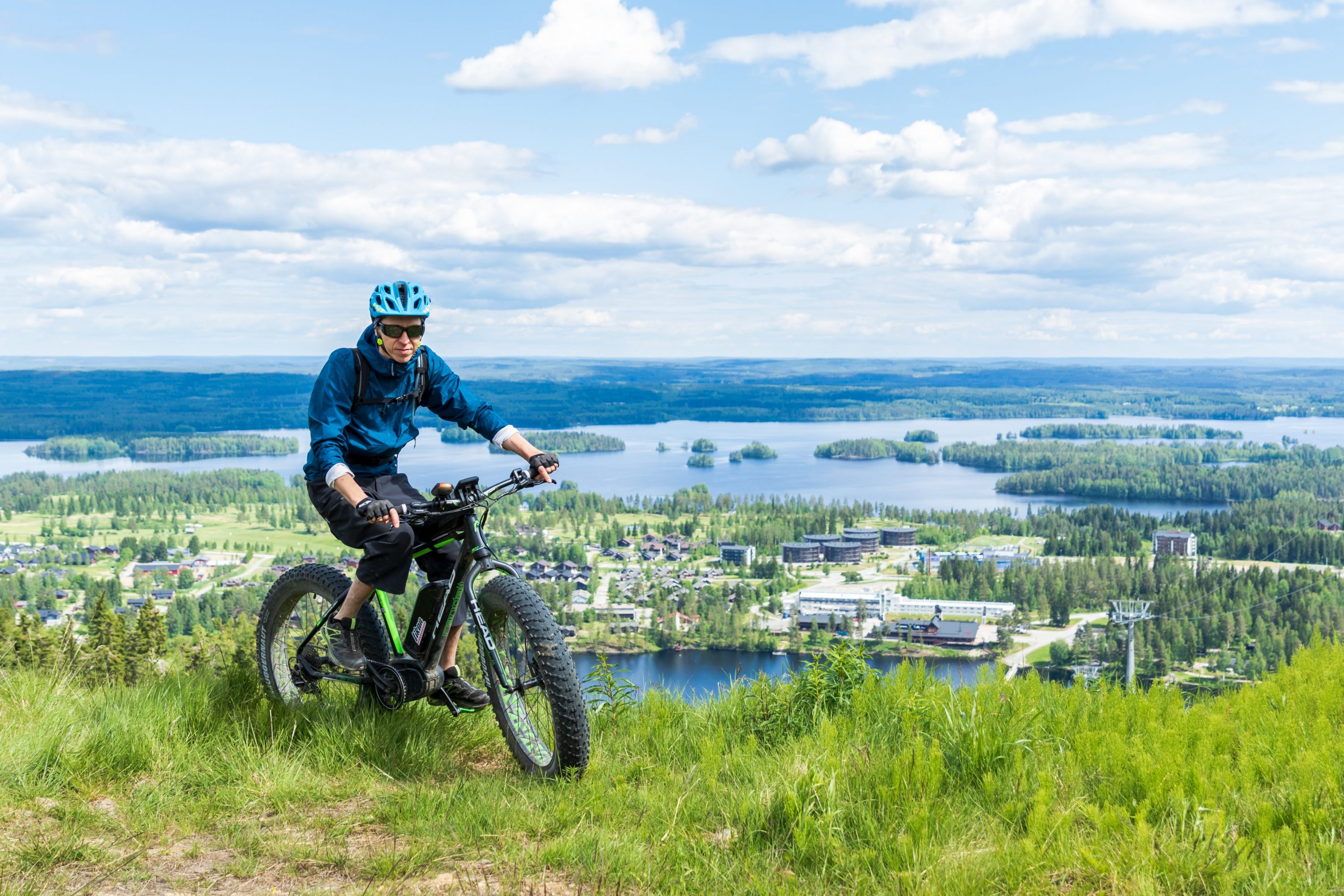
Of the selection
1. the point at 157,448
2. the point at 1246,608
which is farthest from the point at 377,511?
the point at 157,448

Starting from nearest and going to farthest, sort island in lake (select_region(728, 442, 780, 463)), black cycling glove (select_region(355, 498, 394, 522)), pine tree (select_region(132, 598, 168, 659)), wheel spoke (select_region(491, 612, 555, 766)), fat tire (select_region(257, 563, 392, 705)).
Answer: black cycling glove (select_region(355, 498, 394, 522)) < wheel spoke (select_region(491, 612, 555, 766)) < fat tire (select_region(257, 563, 392, 705)) < pine tree (select_region(132, 598, 168, 659)) < island in lake (select_region(728, 442, 780, 463))

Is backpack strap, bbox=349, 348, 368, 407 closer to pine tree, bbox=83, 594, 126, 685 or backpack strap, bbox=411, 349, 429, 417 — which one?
backpack strap, bbox=411, 349, 429, 417

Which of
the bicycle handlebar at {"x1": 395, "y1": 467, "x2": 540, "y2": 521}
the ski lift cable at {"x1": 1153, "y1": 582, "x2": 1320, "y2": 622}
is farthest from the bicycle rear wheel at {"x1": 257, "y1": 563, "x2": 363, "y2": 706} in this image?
the ski lift cable at {"x1": 1153, "y1": 582, "x2": 1320, "y2": 622}

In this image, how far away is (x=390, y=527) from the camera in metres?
4.81

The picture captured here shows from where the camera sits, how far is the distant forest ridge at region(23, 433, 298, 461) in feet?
486

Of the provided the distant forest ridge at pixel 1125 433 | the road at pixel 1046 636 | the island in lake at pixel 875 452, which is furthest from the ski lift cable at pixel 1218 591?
the distant forest ridge at pixel 1125 433

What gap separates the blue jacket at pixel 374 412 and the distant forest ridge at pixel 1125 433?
591 feet

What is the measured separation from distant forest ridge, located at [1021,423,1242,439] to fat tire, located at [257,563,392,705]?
7080 inches

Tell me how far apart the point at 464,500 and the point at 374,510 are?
22.8 inches

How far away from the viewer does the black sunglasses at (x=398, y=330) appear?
488 centimetres

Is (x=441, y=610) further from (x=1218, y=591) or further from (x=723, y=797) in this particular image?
(x=1218, y=591)

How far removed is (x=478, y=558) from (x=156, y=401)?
19695 centimetres

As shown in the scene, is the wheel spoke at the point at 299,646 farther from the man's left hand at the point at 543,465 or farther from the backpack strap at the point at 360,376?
the man's left hand at the point at 543,465

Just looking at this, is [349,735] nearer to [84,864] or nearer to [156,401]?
[84,864]
